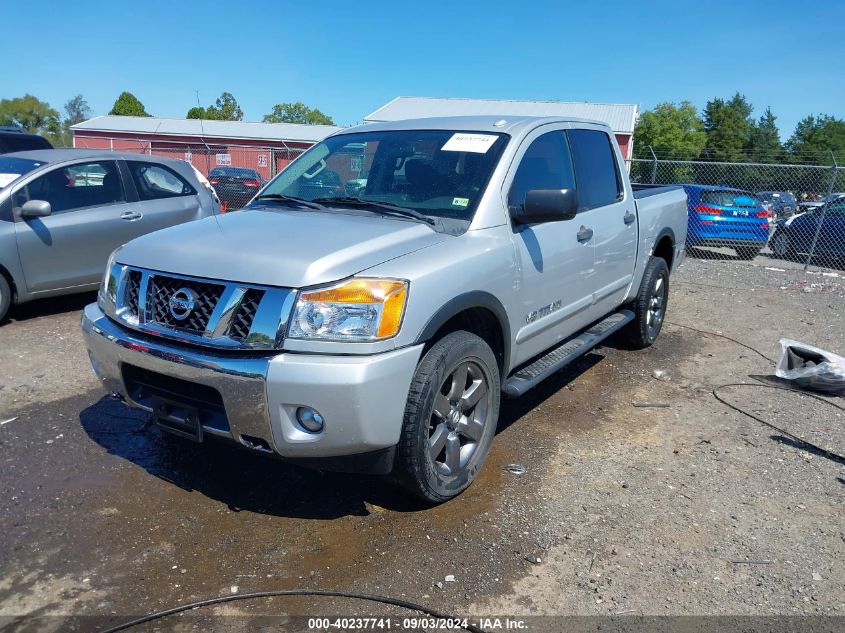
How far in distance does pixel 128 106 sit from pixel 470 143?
72750 millimetres

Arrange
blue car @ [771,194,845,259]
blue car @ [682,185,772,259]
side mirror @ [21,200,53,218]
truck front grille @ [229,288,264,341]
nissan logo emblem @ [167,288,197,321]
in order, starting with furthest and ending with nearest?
blue car @ [682,185,772,259]
blue car @ [771,194,845,259]
side mirror @ [21,200,53,218]
nissan logo emblem @ [167,288,197,321]
truck front grille @ [229,288,264,341]

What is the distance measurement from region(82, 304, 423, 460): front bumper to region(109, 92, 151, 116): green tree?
72.6 meters

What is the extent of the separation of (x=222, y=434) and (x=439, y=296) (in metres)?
1.16

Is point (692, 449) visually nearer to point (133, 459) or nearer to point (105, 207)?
point (133, 459)

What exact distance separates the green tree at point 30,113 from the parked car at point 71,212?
287 ft

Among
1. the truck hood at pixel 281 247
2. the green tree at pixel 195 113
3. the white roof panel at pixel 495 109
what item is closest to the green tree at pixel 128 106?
the green tree at pixel 195 113

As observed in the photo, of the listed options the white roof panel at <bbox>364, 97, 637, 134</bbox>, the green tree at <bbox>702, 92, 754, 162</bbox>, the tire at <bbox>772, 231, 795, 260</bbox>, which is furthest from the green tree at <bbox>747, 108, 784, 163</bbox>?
the tire at <bbox>772, 231, 795, 260</bbox>

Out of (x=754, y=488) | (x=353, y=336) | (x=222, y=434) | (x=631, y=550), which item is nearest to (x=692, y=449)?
(x=754, y=488)

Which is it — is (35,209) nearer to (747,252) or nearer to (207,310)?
(207,310)

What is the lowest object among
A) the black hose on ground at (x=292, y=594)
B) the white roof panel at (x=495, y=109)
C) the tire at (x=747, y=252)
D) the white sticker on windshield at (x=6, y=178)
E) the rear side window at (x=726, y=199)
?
the tire at (x=747, y=252)

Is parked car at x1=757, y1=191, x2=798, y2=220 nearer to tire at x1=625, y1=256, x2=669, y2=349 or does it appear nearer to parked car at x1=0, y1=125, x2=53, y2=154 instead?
tire at x1=625, y1=256, x2=669, y2=349

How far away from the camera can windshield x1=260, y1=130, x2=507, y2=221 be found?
3836 mm

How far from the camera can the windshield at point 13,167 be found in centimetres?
662

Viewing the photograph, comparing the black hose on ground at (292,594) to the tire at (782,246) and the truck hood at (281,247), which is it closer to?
the truck hood at (281,247)
